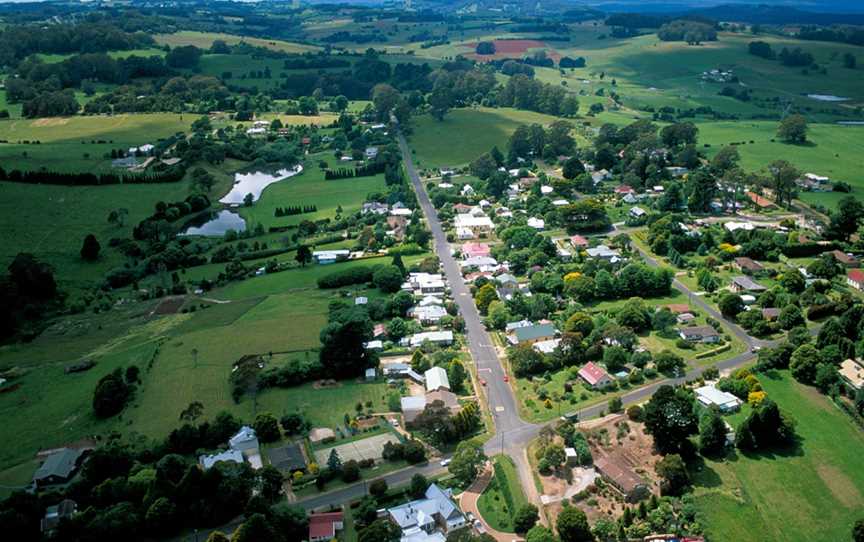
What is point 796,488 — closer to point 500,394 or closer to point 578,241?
point 500,394

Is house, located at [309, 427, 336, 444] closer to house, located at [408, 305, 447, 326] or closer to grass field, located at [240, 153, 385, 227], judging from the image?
house, located at [408, 305, 447, 326]

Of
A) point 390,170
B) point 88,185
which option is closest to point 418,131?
point 390,170

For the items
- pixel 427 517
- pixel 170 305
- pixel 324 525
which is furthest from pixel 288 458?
pixel 170 305

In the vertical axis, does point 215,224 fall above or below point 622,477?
below

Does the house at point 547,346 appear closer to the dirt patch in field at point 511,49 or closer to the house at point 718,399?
the house at point 718,399

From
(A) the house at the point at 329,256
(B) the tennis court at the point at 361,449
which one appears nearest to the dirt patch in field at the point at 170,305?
(A) the house at the point at 329,256

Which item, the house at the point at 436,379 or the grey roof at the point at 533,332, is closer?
the house at the point at 436,379

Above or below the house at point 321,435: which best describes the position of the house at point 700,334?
above
